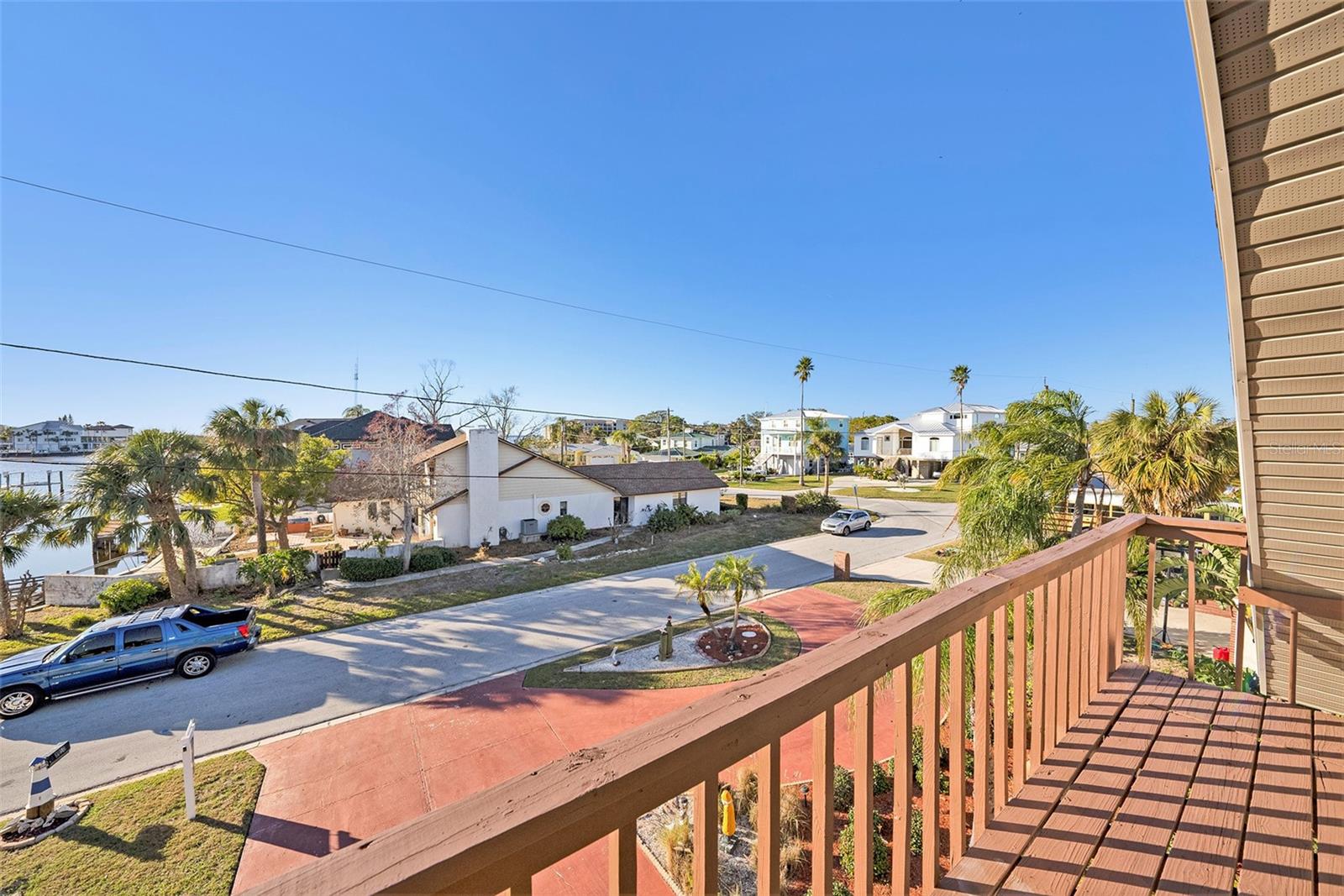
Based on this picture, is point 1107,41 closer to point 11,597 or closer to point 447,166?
point 447,166

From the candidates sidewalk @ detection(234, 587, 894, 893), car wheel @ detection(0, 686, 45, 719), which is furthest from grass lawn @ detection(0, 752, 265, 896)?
car wheel @ detection(0, 686, 45, 719)

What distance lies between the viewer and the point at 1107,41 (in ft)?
21.2

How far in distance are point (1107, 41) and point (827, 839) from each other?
978cm

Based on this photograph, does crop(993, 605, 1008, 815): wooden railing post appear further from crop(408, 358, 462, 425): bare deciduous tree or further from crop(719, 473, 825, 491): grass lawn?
crop(719, 473, 825, 491): grass lawn

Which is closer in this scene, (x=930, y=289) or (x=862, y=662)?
(x=862, y=662)

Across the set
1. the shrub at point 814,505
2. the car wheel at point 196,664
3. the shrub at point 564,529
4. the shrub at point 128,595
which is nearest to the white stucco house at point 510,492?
the shrub at point 564,529

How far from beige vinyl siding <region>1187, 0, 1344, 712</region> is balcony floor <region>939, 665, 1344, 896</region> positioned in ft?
2.88

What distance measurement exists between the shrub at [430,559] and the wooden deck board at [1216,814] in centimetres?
1686

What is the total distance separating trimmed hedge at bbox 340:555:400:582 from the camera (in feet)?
Answer: 46.9

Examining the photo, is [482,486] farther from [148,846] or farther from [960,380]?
[960,380]

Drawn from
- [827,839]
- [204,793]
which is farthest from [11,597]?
[827,839]

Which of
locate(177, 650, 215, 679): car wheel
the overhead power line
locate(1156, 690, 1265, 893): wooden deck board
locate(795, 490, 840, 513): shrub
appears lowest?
locate(177, 650, 215, 679): car wheel

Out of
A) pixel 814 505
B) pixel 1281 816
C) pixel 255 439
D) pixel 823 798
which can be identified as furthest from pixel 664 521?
pixel 823 798

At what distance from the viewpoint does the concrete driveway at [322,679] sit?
6.94m
